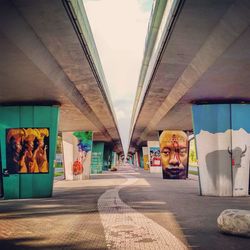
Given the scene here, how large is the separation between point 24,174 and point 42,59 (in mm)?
10786

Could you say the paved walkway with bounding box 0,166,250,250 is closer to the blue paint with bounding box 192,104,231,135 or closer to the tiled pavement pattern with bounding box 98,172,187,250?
the tiled pavement pattern with bounding box 98,172,187,250

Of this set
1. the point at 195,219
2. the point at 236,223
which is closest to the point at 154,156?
the point at 195,219

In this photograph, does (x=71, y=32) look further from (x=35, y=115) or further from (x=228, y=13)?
(x=35, y=115)

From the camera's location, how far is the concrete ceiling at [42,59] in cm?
1024

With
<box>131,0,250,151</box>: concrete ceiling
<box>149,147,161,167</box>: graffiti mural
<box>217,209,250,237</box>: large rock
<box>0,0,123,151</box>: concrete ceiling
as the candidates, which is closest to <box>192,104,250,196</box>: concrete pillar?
<box>131,0,250,151</box>: concrete ceiling

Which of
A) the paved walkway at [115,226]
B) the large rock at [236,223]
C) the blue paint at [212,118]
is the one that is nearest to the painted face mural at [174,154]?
the blue paint at [212,118]

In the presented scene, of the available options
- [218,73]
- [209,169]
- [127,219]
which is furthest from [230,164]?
[127,219]

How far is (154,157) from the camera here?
208ft

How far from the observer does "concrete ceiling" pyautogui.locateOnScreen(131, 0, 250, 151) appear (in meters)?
10.3

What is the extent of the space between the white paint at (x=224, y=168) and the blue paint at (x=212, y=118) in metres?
0.33

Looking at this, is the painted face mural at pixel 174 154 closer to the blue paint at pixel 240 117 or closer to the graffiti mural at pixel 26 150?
the blue paint at pixel 240 117

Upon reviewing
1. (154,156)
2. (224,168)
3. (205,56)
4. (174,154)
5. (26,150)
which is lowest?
(154,156)

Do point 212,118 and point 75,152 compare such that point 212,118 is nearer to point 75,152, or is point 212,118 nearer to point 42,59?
point 42,59

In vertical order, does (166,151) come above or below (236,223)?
above
